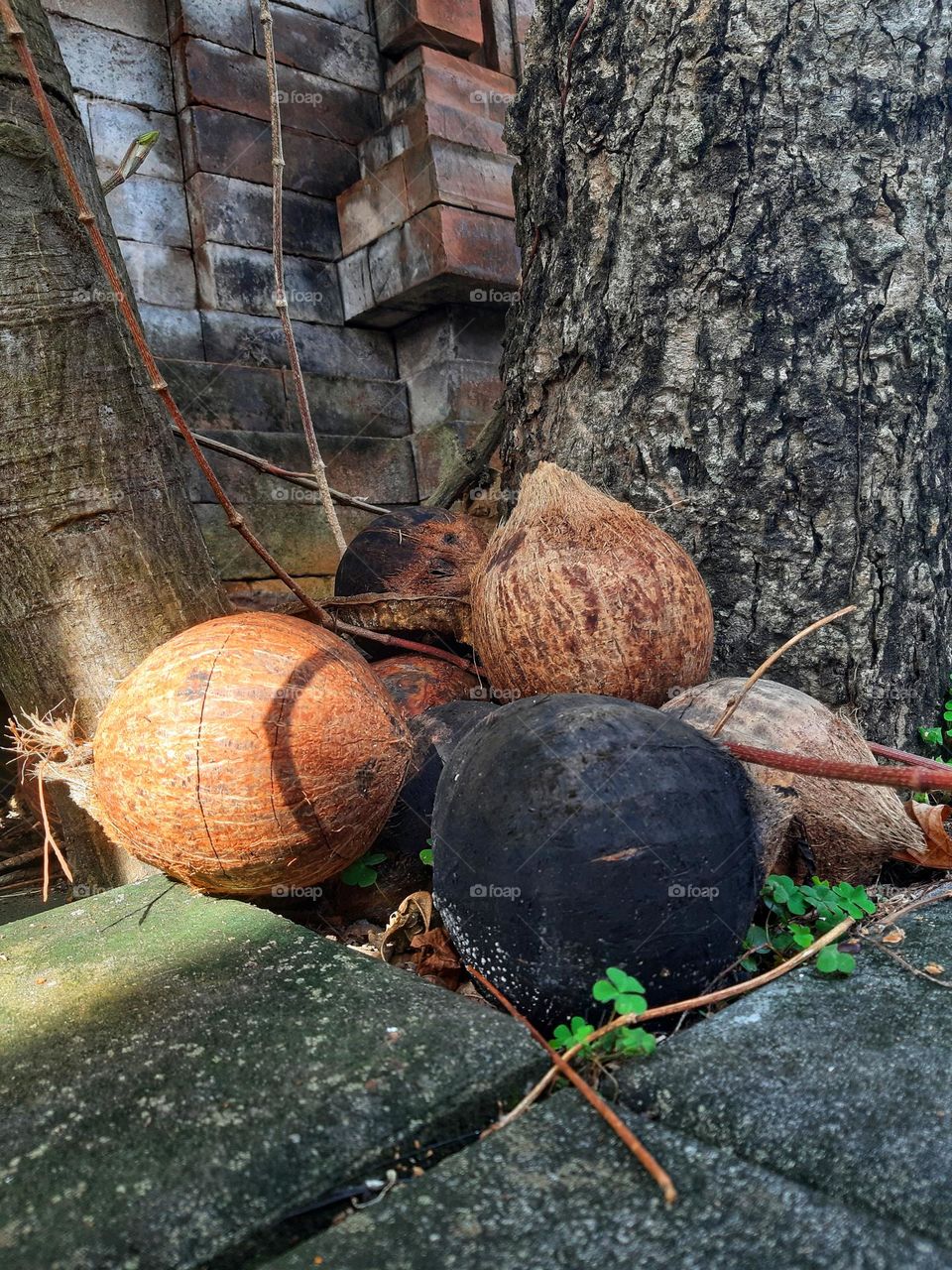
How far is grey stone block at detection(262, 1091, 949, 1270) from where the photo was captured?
963 mm

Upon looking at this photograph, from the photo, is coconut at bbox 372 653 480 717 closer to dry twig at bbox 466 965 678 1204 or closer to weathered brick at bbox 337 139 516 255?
dry twig at bbox 466 965 678 1204

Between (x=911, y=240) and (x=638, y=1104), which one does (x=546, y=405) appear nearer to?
(x=911, y=240)

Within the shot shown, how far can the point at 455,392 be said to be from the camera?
4.76 meters

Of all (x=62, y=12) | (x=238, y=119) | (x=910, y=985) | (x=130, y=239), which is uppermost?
(x=62, y=12)

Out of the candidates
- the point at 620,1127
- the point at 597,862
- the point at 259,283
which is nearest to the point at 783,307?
the point at 597,862

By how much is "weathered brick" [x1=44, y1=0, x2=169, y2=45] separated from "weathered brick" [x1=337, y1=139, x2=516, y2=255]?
1075 mm

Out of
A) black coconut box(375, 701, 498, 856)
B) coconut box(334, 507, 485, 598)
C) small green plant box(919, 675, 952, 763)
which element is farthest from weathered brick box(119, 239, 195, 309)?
small green plant box(919, 675, 952, 763)

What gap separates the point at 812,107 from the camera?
258 cm

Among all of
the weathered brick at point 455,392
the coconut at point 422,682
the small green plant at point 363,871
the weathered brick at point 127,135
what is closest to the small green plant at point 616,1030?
the small green plant at point 363,871

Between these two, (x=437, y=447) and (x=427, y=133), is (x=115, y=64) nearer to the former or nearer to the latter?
(x=427, y=133)

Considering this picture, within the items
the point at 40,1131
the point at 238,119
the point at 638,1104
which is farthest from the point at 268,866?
the point at 238,119

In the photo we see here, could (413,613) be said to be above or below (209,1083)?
above

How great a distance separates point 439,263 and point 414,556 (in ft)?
6.96

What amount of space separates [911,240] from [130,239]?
331 cm
